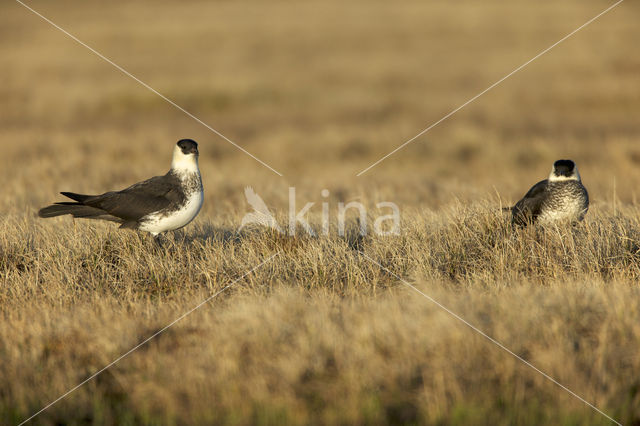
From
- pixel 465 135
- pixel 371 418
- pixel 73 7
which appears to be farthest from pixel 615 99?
pixel 73 7

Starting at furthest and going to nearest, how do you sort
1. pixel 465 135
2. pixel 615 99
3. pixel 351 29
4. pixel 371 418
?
1. pixel 351 29
2. pixel 615 99
3. pixel 465 135
4. pixel 371 418

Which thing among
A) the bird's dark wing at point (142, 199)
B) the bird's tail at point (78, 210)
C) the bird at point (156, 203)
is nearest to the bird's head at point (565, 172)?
the bird at point (156, 203)

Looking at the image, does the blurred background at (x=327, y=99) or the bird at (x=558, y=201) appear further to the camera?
the blurred background at (x=327, y=99)

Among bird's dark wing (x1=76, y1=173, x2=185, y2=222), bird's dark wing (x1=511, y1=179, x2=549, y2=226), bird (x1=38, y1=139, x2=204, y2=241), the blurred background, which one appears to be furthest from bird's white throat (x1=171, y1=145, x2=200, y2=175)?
bird's dark wing (x1=511, y1=179, x2=549, y2=226)

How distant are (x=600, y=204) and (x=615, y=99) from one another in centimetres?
1594

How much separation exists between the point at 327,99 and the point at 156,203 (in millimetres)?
18371

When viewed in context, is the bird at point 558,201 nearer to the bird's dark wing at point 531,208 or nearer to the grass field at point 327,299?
the bird's dark wing at point 531,208

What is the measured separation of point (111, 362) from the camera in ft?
17.3

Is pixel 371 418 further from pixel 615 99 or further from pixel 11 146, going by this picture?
pixel 615 99

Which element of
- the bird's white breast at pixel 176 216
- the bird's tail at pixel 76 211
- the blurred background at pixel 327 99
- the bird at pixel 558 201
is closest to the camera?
the bird's white breast at pixel 176 216

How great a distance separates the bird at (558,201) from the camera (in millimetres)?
7371

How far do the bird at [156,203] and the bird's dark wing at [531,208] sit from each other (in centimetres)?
360

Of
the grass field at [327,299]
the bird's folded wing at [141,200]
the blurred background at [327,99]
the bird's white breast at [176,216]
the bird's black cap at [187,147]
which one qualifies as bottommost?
the grass field at [327,299]

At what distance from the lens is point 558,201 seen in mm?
7410
